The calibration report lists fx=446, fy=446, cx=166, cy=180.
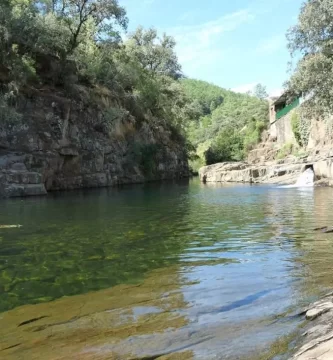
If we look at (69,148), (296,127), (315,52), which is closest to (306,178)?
(315,52)

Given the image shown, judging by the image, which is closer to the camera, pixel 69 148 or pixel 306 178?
pixel 306 178

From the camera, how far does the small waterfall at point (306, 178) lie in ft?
120

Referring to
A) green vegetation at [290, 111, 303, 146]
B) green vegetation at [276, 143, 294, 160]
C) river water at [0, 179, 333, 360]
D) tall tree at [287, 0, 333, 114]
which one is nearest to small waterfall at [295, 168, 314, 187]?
tall tree at [287, 0, 333, 114]

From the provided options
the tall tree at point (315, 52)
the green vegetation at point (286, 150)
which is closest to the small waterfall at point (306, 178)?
the tall tree at point (315, 52)

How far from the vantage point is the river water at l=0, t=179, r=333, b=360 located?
4887 millimetres

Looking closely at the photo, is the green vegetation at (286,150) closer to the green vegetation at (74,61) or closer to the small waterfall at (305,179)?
the green vegetation at (74,61)

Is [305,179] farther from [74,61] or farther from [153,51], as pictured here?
[153,51]

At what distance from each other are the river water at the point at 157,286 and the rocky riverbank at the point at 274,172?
856 inches

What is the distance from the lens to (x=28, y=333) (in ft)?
17.7

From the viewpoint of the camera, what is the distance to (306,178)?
3731 cm

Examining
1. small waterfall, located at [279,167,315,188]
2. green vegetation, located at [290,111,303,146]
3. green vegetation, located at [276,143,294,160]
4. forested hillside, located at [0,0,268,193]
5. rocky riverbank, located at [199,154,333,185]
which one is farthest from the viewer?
green vegetation, located at [276,143,294,160]

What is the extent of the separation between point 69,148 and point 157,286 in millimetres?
31929

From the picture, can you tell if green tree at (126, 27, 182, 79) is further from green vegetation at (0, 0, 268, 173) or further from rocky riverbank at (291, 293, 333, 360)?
rocky riverbank at (291, 293, 333, 360)

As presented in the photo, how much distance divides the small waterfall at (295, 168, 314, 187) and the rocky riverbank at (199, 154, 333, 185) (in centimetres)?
43
